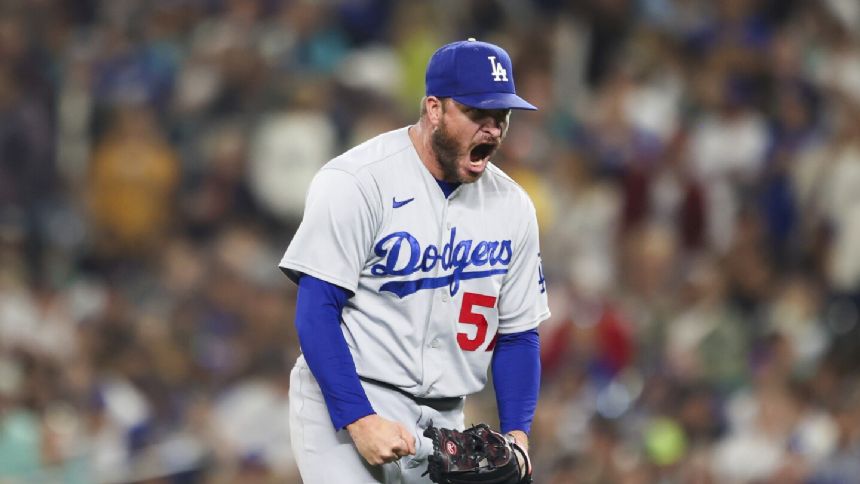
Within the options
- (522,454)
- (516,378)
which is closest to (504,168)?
(516,378)

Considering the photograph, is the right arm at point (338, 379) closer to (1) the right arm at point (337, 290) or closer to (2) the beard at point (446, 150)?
(1) the right arm at point (337, 290)

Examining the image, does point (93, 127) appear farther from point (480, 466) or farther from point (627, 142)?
point (480, 466)

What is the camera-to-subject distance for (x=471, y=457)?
4219 millimetres

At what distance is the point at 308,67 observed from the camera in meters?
10.9

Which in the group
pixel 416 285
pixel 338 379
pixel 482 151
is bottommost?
pixel 338 379

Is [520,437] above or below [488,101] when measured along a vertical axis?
below

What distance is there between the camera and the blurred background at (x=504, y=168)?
857cm

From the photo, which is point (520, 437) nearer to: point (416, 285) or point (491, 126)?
point (416, 285)

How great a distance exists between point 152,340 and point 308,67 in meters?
2.59

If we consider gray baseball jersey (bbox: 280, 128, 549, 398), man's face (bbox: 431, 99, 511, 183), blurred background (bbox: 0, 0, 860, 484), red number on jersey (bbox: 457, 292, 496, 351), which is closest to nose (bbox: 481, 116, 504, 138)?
man's face (bbox: 431, 99, 511, 183)

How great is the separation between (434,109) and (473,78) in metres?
0.16

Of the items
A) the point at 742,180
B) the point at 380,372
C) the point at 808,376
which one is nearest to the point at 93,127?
the point at 742,180

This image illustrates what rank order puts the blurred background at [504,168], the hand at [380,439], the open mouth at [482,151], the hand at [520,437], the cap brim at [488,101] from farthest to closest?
the blurred background at [504,168] < the hand at [520,437] < the open mouth at [482,151] < the cap brim at [488,101] < the hand at [380,439]

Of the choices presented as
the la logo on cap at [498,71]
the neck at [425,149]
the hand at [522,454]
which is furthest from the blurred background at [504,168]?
the la logo on cap at [498,71]
